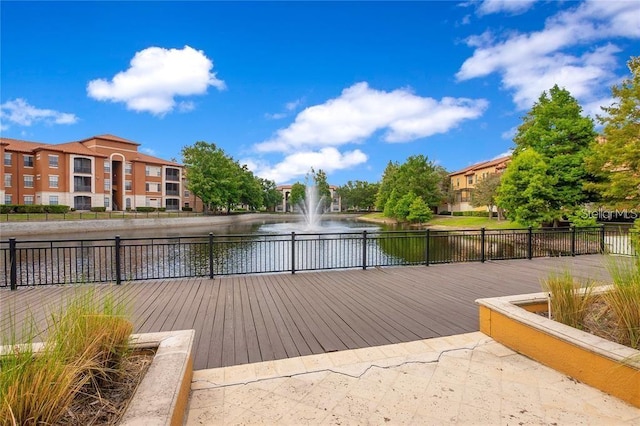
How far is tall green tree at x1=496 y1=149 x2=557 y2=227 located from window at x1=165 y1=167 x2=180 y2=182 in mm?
50680

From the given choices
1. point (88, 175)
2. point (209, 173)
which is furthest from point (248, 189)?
point (88, 175)

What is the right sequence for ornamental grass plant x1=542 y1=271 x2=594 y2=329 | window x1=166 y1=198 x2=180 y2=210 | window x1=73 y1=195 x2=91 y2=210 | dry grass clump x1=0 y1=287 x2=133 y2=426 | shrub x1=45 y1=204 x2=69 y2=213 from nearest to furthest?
dry grass clump x1=0 y1=287 x2=133 y2=426, ornamental grass plant x1=542 y1=271 x2=594 y2=329, shrub x1=45 y1=204 x2=69 y2=213, window x1=73 y1=195 x2=91 y2=210, window x1=166 y1=198 x2=180 y2=210

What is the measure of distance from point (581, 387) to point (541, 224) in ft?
74.3

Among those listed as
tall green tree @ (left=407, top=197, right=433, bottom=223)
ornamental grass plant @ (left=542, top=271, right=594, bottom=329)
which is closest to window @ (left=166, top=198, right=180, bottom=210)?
tall green tree @ (left=407, top=197, right=433, bottom=223)

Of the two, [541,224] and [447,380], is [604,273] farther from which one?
[541,224]

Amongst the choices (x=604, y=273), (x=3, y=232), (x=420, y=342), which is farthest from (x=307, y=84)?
(x=3, y=232)

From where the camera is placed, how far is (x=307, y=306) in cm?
497

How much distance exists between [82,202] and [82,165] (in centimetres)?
511

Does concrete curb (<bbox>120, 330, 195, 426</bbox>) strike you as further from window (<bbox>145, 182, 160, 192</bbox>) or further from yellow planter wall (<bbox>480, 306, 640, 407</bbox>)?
window (<bbox>145, 182, 160, 192</bbox>)

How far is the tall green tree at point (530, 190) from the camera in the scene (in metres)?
19.2

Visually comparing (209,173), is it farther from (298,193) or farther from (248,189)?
(298,193)

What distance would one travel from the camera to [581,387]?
2.56 meters

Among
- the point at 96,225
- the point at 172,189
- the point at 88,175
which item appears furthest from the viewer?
the point at 172,189

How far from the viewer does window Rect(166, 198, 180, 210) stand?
54181mm
